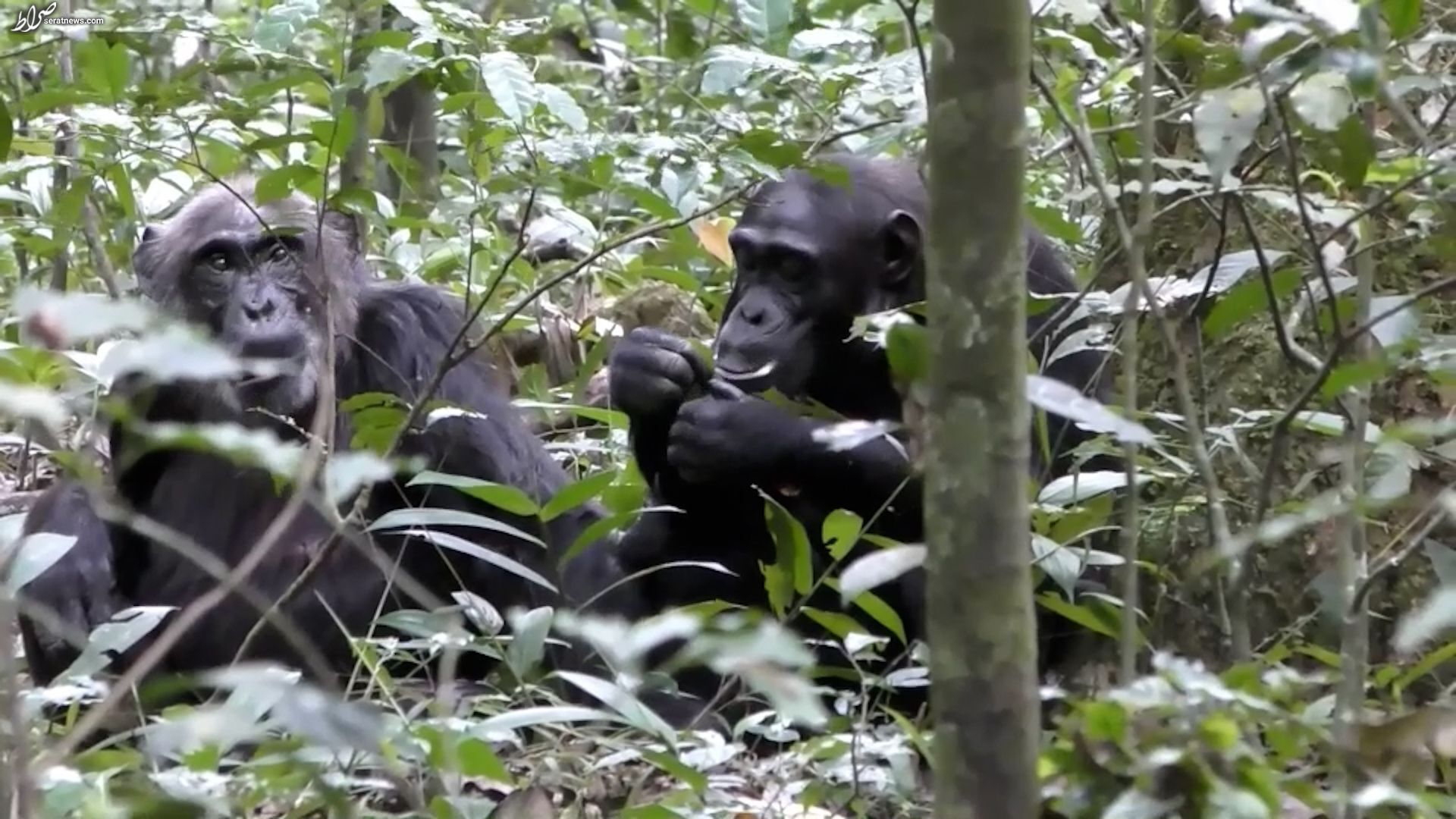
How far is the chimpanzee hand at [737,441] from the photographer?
413cm

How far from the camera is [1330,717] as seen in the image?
7.30ft

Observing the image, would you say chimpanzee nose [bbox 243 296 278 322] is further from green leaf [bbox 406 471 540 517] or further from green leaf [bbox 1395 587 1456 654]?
green leaf [bbox 1395 587 1456 654]

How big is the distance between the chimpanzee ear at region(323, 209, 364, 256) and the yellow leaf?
95 cm

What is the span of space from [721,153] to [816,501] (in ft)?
4.10

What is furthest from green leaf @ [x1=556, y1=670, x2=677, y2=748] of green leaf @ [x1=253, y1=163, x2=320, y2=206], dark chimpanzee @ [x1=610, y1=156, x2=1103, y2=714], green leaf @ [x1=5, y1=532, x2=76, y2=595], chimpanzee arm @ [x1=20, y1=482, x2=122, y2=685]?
chimpanzee arm @ [x1=20, y1=482, x2=122, y2=685]

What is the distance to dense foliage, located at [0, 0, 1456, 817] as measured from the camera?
173 cm

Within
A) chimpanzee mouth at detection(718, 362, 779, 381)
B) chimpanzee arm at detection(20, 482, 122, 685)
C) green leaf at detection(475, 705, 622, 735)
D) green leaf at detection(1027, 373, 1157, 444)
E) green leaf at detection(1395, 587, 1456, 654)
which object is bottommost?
chimpanzee arm at detection(20, 482, 122, 685)

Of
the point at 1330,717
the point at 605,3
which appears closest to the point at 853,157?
the point at 1330,717

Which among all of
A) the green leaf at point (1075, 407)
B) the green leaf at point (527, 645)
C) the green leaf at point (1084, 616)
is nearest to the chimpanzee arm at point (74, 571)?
the green leaf at point (527, 645)

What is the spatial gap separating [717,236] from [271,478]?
1.60m

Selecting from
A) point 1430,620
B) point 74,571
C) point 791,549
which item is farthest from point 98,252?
→ point 1430,620

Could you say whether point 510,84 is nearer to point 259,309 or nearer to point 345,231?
point 259,309

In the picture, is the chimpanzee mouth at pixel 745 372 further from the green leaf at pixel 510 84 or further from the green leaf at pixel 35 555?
the green leaf at pixel 35 555

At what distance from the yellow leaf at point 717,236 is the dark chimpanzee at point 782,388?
700 millimetres
